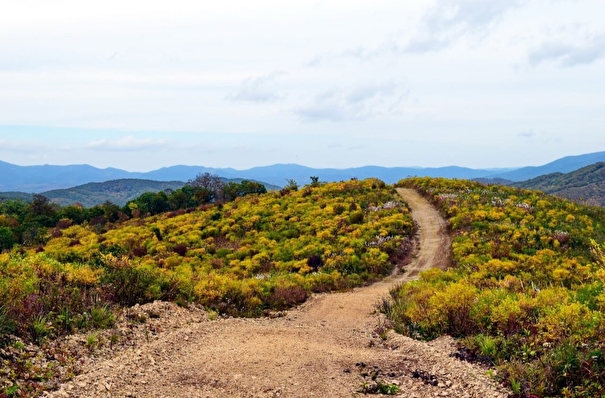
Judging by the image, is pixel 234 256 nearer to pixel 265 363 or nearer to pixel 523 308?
pixel 265 363

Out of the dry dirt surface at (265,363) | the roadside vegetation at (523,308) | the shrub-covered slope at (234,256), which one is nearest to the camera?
the roadside vegetation at (523,308)

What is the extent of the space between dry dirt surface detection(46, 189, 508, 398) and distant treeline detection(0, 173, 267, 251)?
110 ft

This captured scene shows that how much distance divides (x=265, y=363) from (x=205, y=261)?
16.2 m

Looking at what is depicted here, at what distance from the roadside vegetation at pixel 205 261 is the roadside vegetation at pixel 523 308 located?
4.49 meters

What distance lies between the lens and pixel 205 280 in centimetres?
1402

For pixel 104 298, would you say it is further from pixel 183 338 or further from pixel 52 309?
pixel 183 338

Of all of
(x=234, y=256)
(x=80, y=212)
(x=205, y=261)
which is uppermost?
(x=80, y=212)

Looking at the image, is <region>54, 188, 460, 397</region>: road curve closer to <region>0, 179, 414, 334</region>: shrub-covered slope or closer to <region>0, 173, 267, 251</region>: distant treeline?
<region>0, 179, 414, 334</region>: shrub-covered slope

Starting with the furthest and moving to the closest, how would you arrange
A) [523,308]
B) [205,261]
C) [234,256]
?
[234,256]
[205,261]
[523,308]

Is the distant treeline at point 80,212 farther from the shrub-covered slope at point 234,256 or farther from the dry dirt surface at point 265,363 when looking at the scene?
the dry dirt surface at point 265,363

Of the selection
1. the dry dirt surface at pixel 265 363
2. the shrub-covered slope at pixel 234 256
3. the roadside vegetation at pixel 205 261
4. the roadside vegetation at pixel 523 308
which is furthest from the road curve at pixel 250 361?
the shrub-covered slope at pixel 234 256

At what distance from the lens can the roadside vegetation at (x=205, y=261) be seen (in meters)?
8.74

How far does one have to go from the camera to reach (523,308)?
915 cm

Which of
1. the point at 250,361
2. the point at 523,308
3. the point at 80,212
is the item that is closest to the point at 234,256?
the point at 250,361
